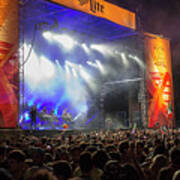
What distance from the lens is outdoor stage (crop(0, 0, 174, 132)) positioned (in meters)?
22.2

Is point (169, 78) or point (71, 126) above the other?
point (169, 78)

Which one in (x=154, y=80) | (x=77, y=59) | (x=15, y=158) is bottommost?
(x=15, y=158)

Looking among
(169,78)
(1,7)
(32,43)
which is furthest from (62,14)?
(169,78)

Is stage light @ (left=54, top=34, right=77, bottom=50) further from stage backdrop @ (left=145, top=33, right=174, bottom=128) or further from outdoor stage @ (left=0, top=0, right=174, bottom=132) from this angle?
stage backdrop @ (left=145, top=33, right=174, bottom=128)

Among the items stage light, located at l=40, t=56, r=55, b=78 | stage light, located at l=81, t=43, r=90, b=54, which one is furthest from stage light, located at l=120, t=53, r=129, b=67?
stage light, located at l=40, t=56, r=55, b=78

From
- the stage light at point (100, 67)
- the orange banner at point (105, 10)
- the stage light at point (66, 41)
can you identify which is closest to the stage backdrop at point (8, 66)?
the orange banner at point (105, 10)

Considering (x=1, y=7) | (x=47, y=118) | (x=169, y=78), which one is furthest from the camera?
(x=169, y=78)

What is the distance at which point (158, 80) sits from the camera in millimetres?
25031

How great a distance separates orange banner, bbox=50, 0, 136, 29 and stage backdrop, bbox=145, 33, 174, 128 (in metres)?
2.99

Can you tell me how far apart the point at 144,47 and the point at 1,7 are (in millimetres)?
12012

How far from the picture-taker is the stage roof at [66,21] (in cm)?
1998

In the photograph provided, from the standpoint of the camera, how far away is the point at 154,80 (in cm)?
2477

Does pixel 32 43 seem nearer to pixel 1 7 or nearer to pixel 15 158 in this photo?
pixel 1 7

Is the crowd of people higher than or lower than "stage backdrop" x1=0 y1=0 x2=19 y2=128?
lower
